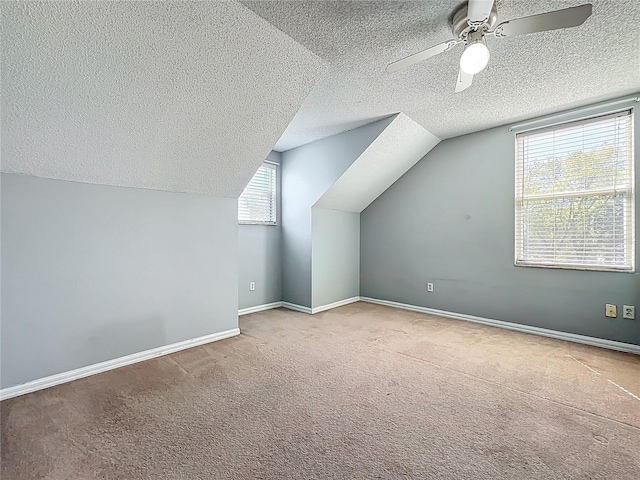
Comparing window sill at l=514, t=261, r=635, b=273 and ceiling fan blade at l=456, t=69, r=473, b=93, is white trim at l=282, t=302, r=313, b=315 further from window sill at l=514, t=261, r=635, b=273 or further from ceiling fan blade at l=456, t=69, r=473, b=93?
ceiling fan blade at l=456, t=69, r=473, b=93

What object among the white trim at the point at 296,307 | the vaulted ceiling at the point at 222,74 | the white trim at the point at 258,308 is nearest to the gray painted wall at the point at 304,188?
the white trim at the point at 296,307

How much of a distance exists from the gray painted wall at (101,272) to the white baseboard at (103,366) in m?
0.04

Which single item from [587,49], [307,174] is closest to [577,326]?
[587,49]

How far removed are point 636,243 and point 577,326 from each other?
94 cm

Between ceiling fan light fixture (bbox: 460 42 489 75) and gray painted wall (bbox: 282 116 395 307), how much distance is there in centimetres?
179

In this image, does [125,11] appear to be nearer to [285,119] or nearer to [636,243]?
[285,119]

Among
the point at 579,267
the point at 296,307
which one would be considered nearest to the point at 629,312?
the point at 579,267

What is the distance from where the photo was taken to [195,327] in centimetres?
288

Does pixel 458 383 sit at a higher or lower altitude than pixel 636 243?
lower

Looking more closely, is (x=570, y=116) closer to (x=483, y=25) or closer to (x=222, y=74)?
(x=483, y=25)

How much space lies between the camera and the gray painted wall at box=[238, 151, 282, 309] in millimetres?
3992

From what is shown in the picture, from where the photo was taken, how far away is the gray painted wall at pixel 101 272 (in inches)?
78.2

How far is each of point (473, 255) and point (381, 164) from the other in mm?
1649

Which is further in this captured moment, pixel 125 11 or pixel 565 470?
pixel 125 11
